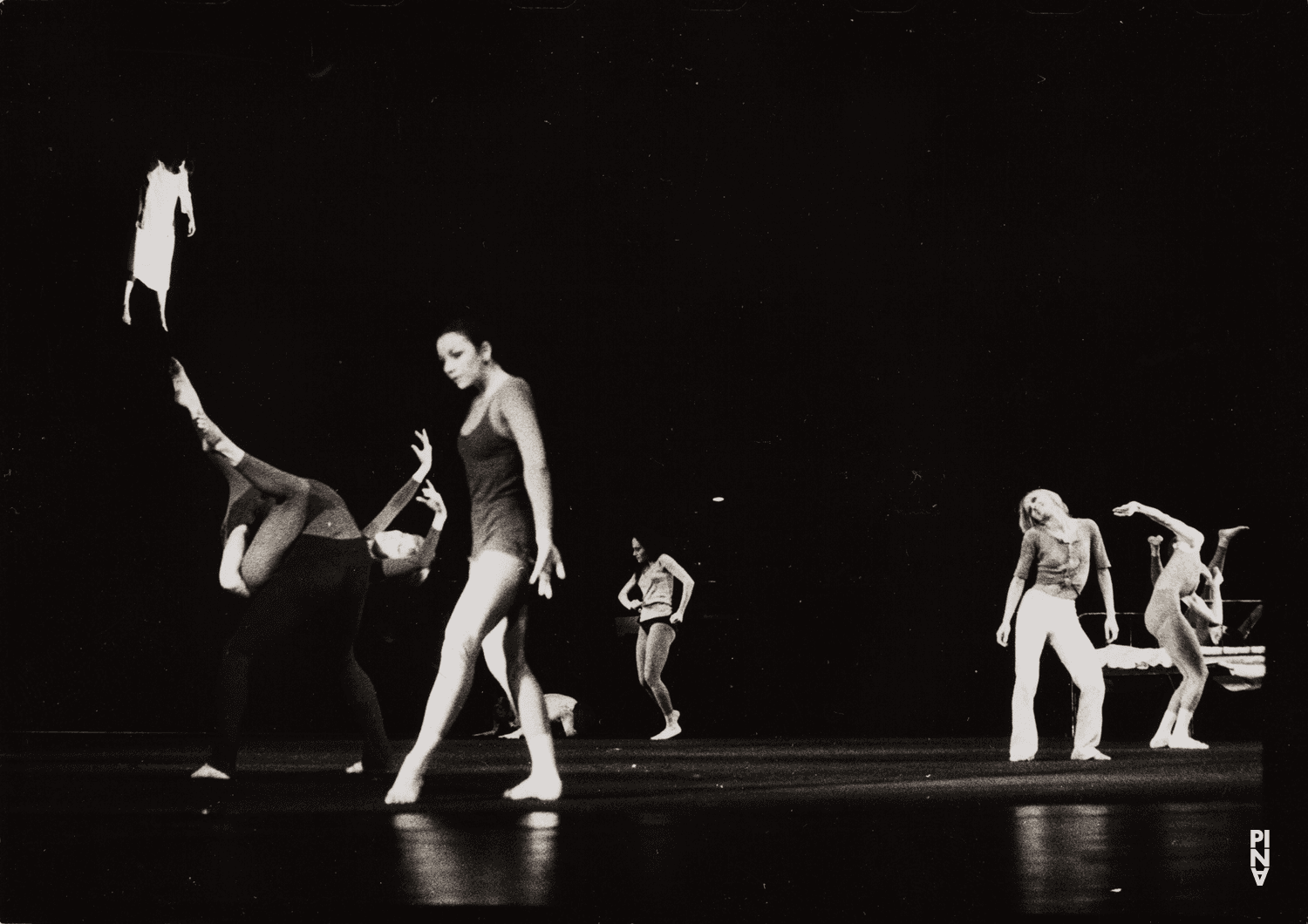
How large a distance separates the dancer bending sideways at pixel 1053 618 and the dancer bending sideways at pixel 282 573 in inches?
156

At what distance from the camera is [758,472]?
559 inches

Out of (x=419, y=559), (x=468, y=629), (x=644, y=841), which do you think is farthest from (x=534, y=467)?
(x=419, y=559)

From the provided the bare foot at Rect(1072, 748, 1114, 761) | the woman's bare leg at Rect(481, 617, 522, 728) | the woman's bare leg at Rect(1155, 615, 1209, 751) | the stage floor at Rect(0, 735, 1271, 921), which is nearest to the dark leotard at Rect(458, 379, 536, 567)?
the woman's bare leg at Rect(481, 617, 522, 728)

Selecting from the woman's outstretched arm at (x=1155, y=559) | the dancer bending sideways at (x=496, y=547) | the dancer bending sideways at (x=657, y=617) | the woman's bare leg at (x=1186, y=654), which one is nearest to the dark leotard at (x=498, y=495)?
the dancer bending sideways at (x=496, y=547)

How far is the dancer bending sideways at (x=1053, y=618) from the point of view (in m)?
9.35

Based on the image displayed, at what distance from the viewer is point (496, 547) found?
6.33 meters

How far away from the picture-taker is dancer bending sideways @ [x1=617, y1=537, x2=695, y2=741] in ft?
39.5

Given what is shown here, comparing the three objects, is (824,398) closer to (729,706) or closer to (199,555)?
(729,706)

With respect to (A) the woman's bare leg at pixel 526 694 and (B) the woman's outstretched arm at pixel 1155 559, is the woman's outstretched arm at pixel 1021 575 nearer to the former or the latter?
(B) the woman's outstretched arm at pixel 1155 559

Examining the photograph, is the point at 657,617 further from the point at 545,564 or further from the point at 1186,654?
the point at 545,564

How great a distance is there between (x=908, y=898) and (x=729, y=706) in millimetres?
9649

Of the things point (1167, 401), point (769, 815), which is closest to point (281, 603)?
point (769, 815)

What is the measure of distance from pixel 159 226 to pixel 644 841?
5.20 meters

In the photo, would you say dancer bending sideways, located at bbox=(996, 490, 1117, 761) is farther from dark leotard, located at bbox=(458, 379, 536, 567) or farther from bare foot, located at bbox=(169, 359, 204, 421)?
bare foot, located at bbox=(169, 359, 204, 421)
